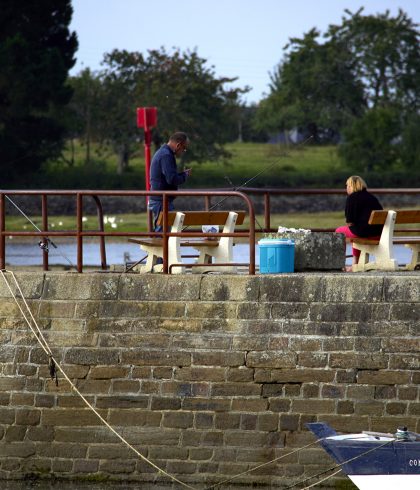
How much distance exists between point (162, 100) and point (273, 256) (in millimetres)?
65272

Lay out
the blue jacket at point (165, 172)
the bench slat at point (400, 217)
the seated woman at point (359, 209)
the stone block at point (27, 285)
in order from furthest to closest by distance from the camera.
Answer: the seated woman at point (359, 209) → the bench slat at point (400, 217) → the blue jacket at point (165, 172) → the stone block at point (27, 285)

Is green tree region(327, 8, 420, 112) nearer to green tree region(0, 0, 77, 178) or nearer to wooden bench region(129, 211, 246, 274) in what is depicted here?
green tree region(0, 0, 77, 178)

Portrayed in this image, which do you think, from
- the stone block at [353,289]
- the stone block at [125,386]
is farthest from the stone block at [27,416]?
the stone block at [353,289]

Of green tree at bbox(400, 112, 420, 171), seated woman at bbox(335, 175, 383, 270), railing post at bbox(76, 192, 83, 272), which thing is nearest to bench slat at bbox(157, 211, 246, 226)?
railing post at bbox(76, 192, 83, 272)

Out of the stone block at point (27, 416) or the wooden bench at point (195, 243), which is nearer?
the stone block at point (27, 416)

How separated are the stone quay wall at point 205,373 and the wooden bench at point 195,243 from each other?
28.8 inches

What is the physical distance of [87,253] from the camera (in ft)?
172

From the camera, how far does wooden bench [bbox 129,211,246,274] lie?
617 inches

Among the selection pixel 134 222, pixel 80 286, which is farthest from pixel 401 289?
pixel 134 222

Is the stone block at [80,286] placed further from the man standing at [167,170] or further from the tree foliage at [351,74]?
the tree foliage at [351,74]

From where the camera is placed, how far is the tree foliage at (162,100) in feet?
261

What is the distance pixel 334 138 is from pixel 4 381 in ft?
262

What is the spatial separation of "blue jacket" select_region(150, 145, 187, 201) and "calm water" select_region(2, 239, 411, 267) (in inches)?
930

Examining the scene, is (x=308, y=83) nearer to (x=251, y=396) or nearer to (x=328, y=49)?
(x=328, y=49)
